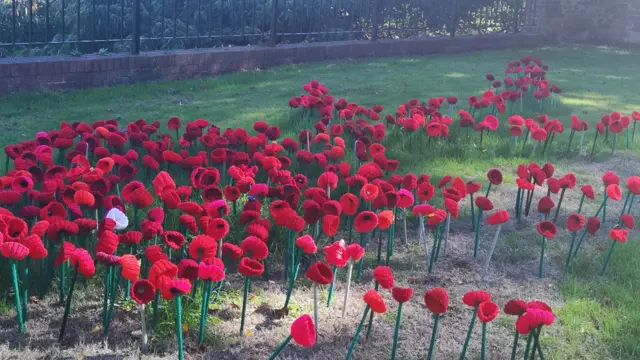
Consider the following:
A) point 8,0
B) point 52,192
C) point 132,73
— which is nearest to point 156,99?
point 132,73

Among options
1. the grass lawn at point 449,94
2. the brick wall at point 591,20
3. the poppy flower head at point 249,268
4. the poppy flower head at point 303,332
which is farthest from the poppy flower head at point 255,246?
the brick wall at point 591,20

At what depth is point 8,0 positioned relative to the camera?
1027 cm

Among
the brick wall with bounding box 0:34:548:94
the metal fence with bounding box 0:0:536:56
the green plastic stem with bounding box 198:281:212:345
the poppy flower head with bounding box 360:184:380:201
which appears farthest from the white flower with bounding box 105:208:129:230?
the metal fence with bounding box 0:0:536:56

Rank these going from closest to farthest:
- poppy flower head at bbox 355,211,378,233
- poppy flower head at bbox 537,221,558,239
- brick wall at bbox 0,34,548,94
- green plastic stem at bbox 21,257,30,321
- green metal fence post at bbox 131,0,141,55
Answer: green plastic stem at bbox 21,257,30,321, poppy flower head at bbox 355,211,378,233, poppy flower head at bbox 537,221,558,239, brick wall at bbox 0,34,548,94, green metal fence post at bbox 131,0,141,55

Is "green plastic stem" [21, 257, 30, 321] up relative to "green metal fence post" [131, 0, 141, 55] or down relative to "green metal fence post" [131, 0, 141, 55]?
down

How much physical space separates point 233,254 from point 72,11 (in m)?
9.24

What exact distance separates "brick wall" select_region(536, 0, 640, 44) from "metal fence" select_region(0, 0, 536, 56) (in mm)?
1836

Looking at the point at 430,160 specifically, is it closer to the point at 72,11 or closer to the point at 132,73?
the point at 132,73

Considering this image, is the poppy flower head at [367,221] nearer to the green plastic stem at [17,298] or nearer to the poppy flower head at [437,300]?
the poppy flower head at [437,300]

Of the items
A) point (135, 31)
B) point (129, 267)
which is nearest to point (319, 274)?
point (129, 267)

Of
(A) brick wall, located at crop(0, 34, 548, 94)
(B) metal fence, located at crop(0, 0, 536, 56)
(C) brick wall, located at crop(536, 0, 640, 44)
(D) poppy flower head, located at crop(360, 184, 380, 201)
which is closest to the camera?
(D) poppy flower head, located at crop(360, 184, 380, 201)

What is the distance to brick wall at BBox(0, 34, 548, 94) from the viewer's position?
7832mm

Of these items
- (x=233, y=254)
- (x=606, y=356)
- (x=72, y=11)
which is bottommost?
(x=606, y=356)

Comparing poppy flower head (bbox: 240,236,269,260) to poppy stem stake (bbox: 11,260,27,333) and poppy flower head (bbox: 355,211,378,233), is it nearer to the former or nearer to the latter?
poppy flower head (bbox: 355,211,378,233)
